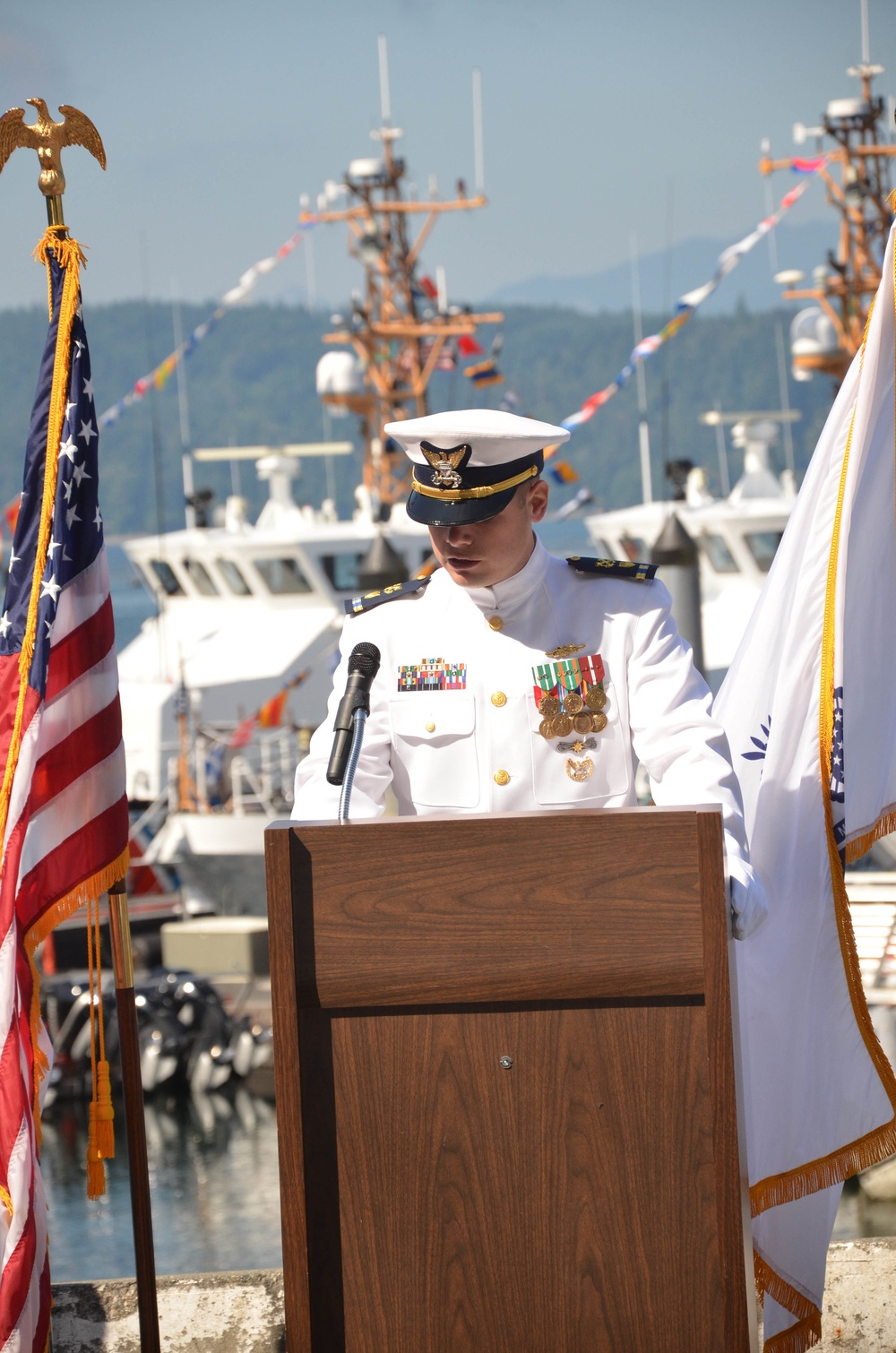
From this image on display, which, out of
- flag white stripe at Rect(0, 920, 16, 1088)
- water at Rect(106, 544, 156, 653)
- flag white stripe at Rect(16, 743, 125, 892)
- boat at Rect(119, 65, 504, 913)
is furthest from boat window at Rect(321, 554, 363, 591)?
water at Rect(106, 544, 156, 653)

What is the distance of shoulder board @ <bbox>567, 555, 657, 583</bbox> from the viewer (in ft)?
8.31

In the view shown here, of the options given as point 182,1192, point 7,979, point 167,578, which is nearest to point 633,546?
point 167,578

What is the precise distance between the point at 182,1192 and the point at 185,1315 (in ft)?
29.9

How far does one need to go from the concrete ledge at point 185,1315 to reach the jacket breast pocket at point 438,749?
1.04m

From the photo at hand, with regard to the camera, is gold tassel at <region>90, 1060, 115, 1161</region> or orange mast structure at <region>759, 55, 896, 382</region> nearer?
gold tassel at <region>90, 1060, 115, 1161</region>

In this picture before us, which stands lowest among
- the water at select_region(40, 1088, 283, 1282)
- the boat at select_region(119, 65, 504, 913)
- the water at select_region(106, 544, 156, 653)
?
the water at select_region(106, 544, 156, 653)

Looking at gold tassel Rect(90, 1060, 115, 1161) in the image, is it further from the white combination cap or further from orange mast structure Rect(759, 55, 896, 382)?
orange mast structure Rect(759, 55, 896, 382)

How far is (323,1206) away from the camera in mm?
1824

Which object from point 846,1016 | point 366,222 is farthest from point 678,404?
point 846,1016

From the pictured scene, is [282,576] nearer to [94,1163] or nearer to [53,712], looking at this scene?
[53,712]

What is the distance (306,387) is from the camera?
112 meters

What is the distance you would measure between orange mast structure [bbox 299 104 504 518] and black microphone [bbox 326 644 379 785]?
1540 cm

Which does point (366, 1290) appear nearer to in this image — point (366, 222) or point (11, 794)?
point (11, 794)

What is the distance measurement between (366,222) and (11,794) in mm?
16276
